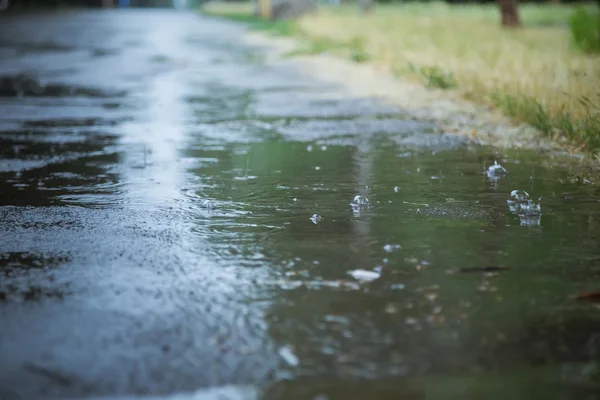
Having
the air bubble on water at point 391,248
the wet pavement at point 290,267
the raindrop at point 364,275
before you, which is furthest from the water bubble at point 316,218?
the raindrop at point 364,275

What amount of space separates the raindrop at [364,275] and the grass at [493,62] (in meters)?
3.99

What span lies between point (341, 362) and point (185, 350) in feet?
1.81

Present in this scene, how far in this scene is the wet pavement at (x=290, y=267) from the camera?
10.4ft

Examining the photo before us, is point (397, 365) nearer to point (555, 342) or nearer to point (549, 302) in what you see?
point (555, 342)

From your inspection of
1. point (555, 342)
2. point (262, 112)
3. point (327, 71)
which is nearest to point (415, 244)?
point (555, 342)

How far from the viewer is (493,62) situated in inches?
591

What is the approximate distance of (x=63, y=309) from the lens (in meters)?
3.82

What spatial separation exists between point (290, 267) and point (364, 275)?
0.36m

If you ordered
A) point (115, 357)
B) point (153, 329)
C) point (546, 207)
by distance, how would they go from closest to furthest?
point (115, 357) → point (153, 329) → point (546, 207)

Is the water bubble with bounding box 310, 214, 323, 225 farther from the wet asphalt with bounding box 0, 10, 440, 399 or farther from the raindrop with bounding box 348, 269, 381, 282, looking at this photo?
the raindrop with bounding box 348, 269, 381, 282

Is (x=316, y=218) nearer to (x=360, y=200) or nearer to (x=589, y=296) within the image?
(x=360, y=200)

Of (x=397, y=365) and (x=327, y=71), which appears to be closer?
(x=397, y=365)

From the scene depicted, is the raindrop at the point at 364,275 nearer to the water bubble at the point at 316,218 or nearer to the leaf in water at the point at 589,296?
the leaf in water at the point at 589,296

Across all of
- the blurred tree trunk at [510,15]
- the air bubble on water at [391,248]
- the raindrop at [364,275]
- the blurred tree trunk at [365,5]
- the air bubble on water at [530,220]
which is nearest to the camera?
the raindrop at [364,275]
